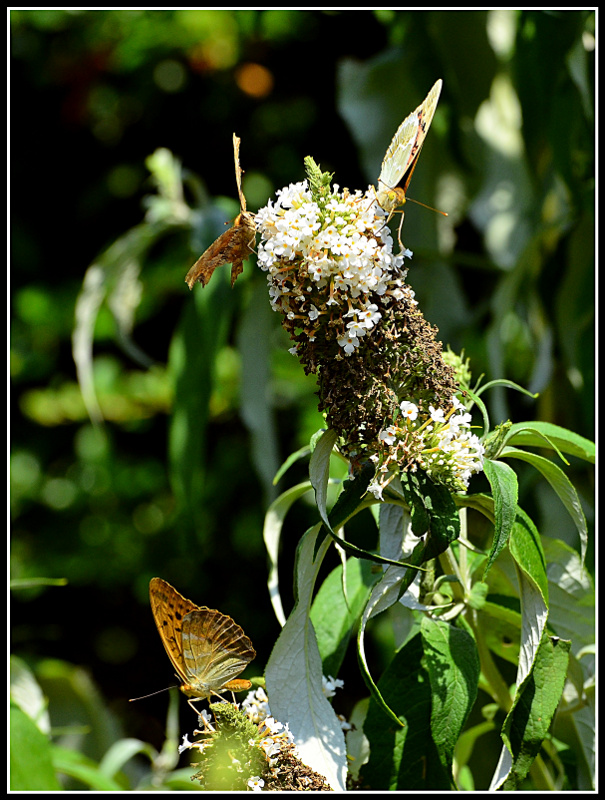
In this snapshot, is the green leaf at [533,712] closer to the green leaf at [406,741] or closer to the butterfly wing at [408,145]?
the green leaf at [406,741]

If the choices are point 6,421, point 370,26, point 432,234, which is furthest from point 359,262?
point 370,26

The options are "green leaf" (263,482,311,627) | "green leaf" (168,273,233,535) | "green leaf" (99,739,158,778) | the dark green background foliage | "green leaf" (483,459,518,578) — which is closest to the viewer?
"green leaf" (483,459,518,578)

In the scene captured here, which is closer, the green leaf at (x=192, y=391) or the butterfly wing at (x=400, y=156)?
the butterfly wing at (x=400, y=156)

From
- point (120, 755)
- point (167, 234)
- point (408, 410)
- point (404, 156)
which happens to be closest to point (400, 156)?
point (404, 156)

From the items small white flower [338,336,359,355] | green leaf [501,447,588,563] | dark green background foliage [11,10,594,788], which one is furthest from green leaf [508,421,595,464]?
dark green background foliage [11,10,594,788]

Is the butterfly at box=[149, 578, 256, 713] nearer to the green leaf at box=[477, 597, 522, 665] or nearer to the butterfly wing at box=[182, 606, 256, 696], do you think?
the butterfly wing at box=[182, 606, 256, 696]

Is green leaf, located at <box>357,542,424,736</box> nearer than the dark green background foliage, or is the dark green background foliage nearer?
green leaf, located at <box>357,542,424,736</box>

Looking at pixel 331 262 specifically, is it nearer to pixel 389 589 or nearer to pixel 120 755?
pixel 389 589

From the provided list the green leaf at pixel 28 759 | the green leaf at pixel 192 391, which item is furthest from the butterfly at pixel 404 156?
the green leaf at pixel 192 391
